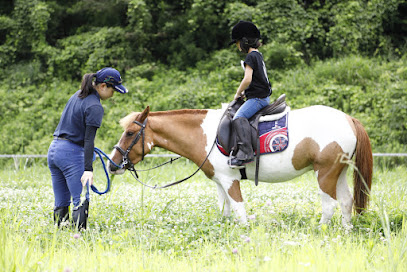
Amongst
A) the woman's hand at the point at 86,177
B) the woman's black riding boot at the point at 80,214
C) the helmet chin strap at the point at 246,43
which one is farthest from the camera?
the helmet chin strap at the point at 246,43

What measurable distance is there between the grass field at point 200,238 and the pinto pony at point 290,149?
283mm

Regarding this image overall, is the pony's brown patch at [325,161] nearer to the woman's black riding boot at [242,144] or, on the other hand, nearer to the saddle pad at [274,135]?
the saddle pad at [274,135]

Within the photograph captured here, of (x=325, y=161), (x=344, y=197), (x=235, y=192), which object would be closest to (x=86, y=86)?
(x=235, y=192)

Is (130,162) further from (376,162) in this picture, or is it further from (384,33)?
(384,33)

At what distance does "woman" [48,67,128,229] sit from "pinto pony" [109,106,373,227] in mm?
691

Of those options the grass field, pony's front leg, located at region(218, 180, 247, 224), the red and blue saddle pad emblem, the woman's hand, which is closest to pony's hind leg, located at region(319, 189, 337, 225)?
the grass field

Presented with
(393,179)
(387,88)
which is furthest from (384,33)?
(393,179)

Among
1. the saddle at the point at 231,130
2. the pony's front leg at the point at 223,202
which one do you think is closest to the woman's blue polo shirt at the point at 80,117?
the saddle at the point at 231,130

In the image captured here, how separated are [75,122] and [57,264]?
6.34ft

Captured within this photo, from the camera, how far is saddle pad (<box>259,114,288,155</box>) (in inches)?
208

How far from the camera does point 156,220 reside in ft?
18.1

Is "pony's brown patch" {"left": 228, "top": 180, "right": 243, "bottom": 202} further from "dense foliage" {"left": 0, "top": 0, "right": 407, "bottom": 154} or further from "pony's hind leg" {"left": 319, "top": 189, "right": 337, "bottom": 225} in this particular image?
"dense foliage" {"left": 0, "top": 0, "right": 407, "bottom": 154}

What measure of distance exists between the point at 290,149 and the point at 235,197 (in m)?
0.90

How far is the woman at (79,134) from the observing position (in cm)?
479
